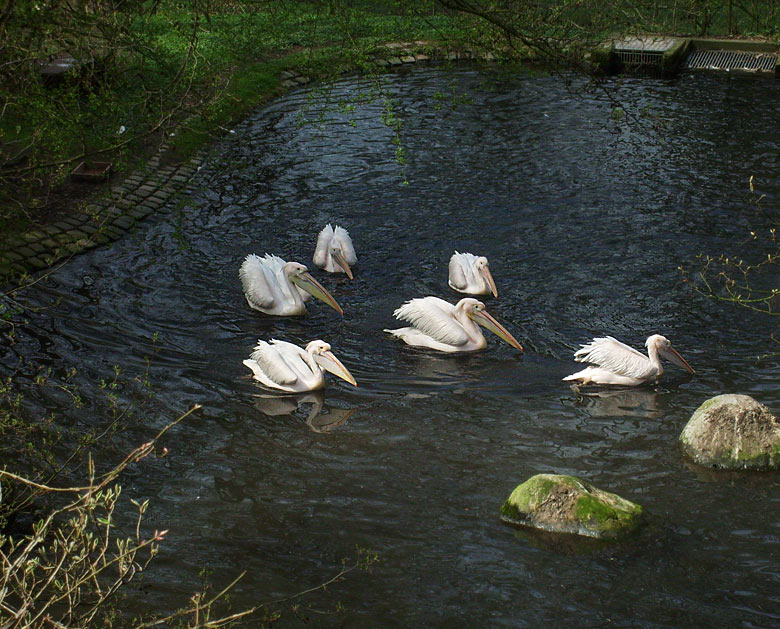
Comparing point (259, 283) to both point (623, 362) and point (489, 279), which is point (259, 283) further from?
point (623, 362)

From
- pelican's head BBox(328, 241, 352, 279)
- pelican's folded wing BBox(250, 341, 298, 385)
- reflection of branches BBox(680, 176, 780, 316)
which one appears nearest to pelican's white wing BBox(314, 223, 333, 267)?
pelican's head BBox(328, 241, 352, 279)

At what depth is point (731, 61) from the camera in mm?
22500

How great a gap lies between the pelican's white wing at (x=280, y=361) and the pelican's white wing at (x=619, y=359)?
281cm

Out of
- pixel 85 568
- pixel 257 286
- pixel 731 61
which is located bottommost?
pixel 257 286

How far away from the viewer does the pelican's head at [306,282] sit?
36.4 ft

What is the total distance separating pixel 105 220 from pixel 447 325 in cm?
379

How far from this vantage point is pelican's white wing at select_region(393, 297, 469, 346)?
32.8 feet

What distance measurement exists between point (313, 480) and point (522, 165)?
9127mm

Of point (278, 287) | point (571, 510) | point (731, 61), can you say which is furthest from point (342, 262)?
point (731, 61)

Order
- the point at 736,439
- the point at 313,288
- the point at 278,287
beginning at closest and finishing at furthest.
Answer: the point at 736,439
the point at 278,287
the point at 313,288

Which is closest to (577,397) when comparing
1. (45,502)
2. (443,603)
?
(443,603)

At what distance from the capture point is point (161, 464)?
7.70 m

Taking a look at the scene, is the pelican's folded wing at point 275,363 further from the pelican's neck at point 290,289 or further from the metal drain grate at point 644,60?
the metal drain grate at point 644,60

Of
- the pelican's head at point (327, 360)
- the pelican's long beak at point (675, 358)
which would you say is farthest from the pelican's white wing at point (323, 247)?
the pelican's long beak at point (675, 358)
